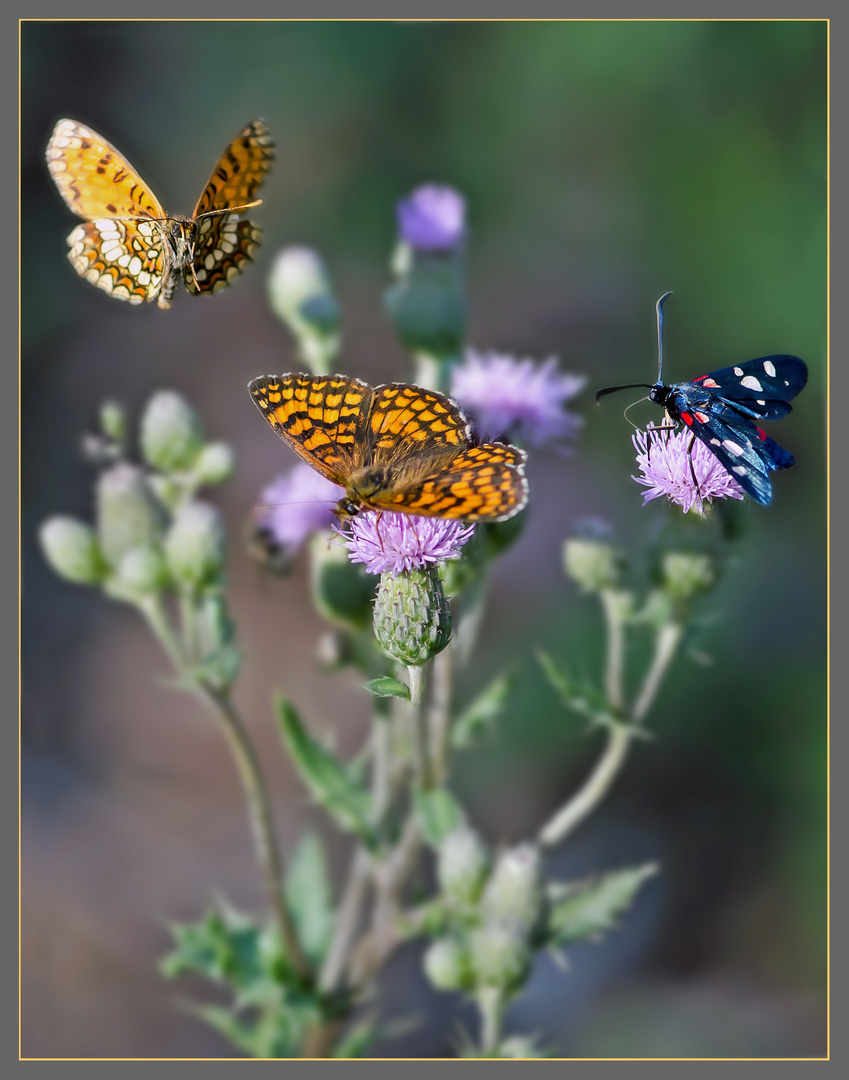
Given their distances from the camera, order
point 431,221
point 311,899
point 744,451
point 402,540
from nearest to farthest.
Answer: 1. point 744,451
2. point 402,540
3. point 311,899
4. point 431,221

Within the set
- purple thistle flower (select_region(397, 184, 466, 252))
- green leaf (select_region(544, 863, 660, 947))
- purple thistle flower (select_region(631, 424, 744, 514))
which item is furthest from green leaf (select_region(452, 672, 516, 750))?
purple thistle flower (select_region(397, 184, 466, 252))

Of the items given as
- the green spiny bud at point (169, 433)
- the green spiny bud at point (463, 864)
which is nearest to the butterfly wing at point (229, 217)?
the green spiny bud at point (169, 433)

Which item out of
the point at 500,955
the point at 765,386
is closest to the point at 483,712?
the point at 500,955

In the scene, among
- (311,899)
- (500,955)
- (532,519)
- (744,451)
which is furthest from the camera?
(532,519)

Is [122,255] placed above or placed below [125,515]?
above

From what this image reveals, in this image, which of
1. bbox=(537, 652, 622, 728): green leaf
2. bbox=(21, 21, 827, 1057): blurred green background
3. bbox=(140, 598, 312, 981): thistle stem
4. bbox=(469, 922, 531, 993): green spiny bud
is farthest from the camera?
bbox=(21, 21, 827, 1057): blurred green background

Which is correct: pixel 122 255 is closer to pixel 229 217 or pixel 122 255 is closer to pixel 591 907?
pixel 229 217

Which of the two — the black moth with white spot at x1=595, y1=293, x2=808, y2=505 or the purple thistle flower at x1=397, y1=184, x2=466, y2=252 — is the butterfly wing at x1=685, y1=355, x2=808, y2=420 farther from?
the purple thistle flower at x1=397, y1=184, x2=466, y2=252
